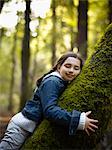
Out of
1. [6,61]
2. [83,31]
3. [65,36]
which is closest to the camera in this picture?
[83,31]

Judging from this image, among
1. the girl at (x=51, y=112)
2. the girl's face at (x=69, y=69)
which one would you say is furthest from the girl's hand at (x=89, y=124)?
the girl's face at (x=69, y=69)

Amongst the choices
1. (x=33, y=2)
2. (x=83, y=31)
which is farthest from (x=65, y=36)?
(x=33, y=2)

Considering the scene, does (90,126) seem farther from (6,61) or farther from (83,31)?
(6,61)

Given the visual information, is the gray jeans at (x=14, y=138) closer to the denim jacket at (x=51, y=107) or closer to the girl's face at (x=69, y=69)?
the denim jacket at (x=51, y=107)

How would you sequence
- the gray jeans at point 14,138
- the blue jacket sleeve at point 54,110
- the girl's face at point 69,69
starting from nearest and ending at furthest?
the blue jacket sleeve at point 54,110
the gray jeans at point 14,138
the girl's face at point 69,69

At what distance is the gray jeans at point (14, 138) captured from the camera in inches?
132

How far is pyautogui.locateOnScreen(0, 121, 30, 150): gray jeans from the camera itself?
3.35 meters

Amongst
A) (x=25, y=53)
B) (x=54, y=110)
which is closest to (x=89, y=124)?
(x=54, y=110)

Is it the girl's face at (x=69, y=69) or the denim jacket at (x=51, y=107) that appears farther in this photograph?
the girl's face at (x=69, y=69)

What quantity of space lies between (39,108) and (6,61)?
25743 millimetres

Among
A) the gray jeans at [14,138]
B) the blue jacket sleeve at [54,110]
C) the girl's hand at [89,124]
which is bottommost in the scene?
the gray jeans at [14,138]

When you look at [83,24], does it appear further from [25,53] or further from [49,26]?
[49,26]

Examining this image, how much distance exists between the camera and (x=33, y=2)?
8.53 m

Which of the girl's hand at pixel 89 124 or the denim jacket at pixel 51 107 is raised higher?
the denim jacket at pixel 51 107
